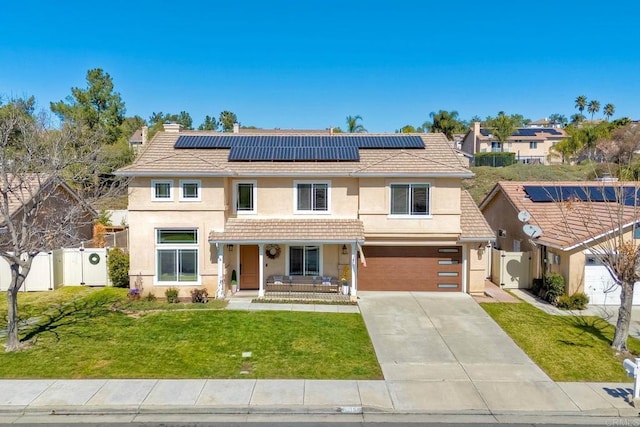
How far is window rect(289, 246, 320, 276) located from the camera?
19.4m

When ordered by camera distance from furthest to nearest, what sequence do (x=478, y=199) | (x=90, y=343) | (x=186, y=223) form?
(x=478, y=199), (x=186, y=223), (x=90, y=343)

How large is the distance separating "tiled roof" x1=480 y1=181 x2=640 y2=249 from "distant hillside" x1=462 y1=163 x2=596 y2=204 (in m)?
25.0

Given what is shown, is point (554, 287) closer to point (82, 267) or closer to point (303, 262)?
point (303, 262)

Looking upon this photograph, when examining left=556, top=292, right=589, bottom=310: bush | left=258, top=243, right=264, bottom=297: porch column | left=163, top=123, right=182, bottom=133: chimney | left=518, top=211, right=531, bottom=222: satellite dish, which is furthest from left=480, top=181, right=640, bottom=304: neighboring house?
left=163, top=123, right=182, bottom=133: chimney

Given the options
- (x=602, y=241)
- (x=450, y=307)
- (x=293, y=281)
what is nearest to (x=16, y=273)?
(x=293, y=281)

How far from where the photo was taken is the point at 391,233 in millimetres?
18703

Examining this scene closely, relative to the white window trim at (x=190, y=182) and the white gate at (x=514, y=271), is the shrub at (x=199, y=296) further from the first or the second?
the white gate at (x=514, y=271)

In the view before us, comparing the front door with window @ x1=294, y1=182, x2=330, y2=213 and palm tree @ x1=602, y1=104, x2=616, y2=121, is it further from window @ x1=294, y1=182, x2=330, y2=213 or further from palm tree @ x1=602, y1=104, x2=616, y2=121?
palm tree @ x1=602, y1=104, x2=616, y2=121

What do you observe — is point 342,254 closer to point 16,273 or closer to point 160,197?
point 160,197

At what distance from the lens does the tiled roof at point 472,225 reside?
60.8 feet

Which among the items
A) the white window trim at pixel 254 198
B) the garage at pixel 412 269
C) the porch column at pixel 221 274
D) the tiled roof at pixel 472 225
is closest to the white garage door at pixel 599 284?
the tiled roof at pixel 472 225

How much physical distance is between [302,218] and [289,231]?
118 centimetres

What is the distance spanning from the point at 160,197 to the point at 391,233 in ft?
31.2

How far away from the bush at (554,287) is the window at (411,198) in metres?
5.48
